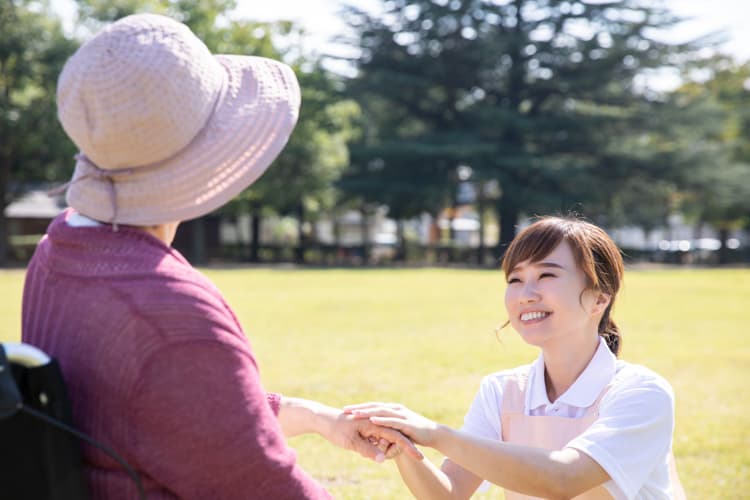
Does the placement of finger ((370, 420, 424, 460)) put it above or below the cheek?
below

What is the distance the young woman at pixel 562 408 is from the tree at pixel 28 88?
1346 inches

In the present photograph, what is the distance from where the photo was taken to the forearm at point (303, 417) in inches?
90.5

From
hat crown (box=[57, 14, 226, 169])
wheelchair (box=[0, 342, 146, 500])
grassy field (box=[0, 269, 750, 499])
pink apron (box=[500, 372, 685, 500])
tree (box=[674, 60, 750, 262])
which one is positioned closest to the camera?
wheelchair (box=[0, 342, 146, 500])

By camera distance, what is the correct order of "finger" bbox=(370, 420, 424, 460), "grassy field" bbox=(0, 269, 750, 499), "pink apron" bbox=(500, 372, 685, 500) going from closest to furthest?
"finger" bbox=(370, 420, 424, 460), "pink apron" bbox=(500, 372, 685, 500), "grassy field" bbox=(0, 269, 750, 499)

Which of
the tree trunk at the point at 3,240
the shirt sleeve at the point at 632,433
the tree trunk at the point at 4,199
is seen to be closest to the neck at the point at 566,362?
the shirt sleeve at the point at 632,433

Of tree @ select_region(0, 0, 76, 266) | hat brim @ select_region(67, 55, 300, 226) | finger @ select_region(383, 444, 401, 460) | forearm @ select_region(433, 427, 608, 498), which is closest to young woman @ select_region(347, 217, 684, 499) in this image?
forearm @ select_region(433, 427, 608, 498)

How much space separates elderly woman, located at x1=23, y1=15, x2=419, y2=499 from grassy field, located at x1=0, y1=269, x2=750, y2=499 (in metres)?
3.60

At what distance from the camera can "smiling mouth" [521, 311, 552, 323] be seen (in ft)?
8.33

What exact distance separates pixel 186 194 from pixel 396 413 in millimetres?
1000

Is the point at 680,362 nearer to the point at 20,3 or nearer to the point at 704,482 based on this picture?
the point at 704,482

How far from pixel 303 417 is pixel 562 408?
0.81 metres

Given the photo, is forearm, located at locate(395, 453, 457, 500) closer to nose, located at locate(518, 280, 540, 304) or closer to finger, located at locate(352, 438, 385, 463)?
finger, located at locate(352, 438, 385, 463)

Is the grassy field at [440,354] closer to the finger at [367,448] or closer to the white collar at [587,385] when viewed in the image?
the white collar at [587,385]

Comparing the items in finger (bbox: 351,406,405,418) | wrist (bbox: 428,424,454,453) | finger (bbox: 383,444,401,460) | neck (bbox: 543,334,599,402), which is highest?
neck (bbox: 543,334,599,402)
